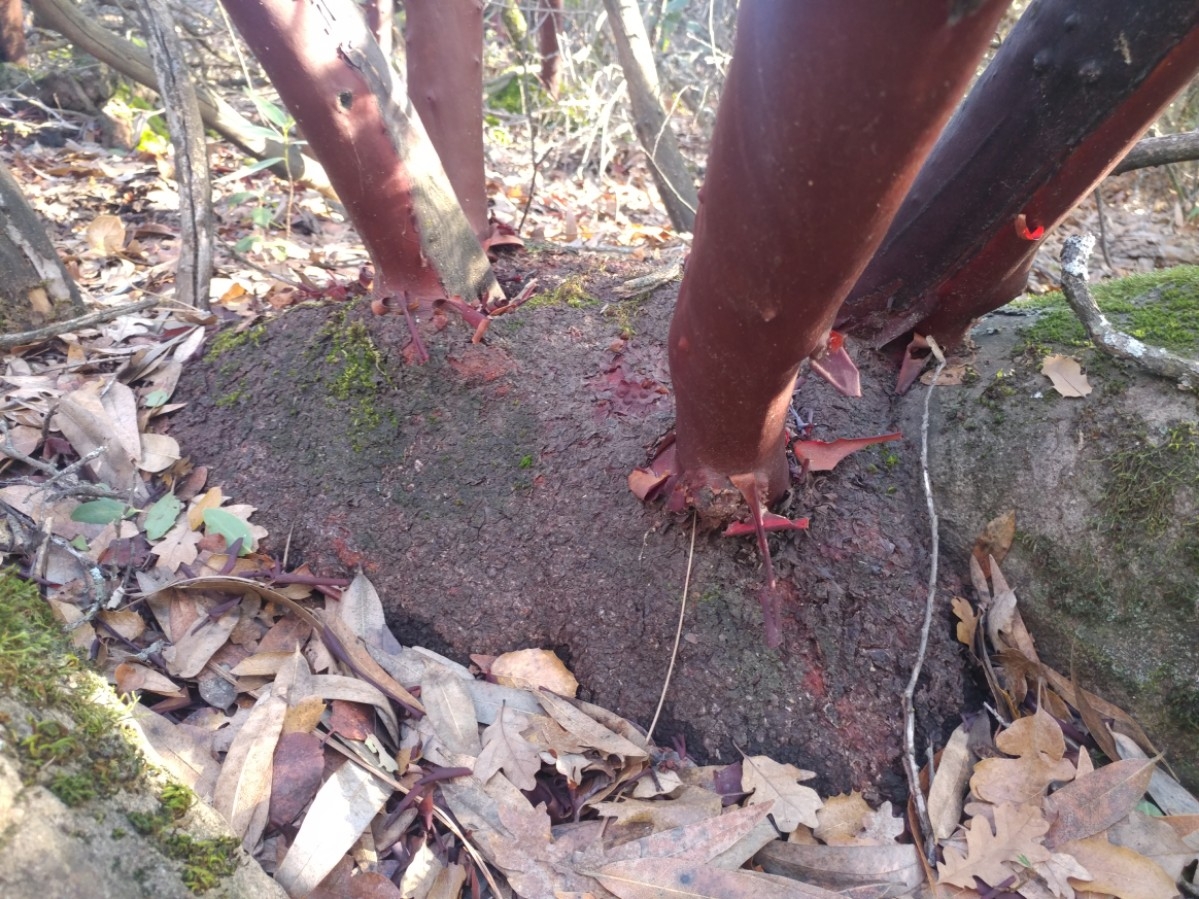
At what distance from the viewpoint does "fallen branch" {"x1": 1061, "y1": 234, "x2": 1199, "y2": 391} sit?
1.47 metres

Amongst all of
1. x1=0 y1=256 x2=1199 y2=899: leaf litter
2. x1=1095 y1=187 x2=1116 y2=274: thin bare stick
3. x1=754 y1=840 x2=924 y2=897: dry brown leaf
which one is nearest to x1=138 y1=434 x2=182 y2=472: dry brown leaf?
x1=0 y1=256 x2=1199 y2=899: leaf litter

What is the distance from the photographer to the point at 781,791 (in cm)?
138

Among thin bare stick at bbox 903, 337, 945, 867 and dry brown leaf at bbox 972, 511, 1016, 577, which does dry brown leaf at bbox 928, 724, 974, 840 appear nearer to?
thin bare stick at bbox 903, 337, 945, 867

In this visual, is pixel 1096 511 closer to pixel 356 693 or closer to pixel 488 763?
pixel 488 763

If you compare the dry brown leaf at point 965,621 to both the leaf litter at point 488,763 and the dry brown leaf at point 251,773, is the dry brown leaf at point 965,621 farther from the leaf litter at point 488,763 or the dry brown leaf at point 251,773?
the dry brown leaf at point 251,773

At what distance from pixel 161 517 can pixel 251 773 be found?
2.31 feet

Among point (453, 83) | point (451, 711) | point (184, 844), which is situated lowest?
point (451, 711)

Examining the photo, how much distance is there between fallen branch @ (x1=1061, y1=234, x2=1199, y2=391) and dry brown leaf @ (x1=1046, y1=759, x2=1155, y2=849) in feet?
2.55

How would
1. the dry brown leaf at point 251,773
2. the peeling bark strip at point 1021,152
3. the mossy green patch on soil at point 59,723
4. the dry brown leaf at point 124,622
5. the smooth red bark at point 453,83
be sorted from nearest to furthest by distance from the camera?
the mossy green patch on soil at point 59,723 → the peeling bark strip at point 1021,152 → the dry brown leaf at point 251,773 → the dry brown leaf at point 124,622 → the smooth red bark at point 453,83

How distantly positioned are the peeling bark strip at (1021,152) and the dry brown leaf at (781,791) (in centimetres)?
103

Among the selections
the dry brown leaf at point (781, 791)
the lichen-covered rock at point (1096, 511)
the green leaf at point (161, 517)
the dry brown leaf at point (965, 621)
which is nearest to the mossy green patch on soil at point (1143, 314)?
the lichen-covered rock at point (1096, 511)

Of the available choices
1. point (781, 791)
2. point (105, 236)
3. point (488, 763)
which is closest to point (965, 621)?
point (781, 791)

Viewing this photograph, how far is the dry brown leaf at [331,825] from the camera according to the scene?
46.7 inches

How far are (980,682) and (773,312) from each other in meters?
1.04
